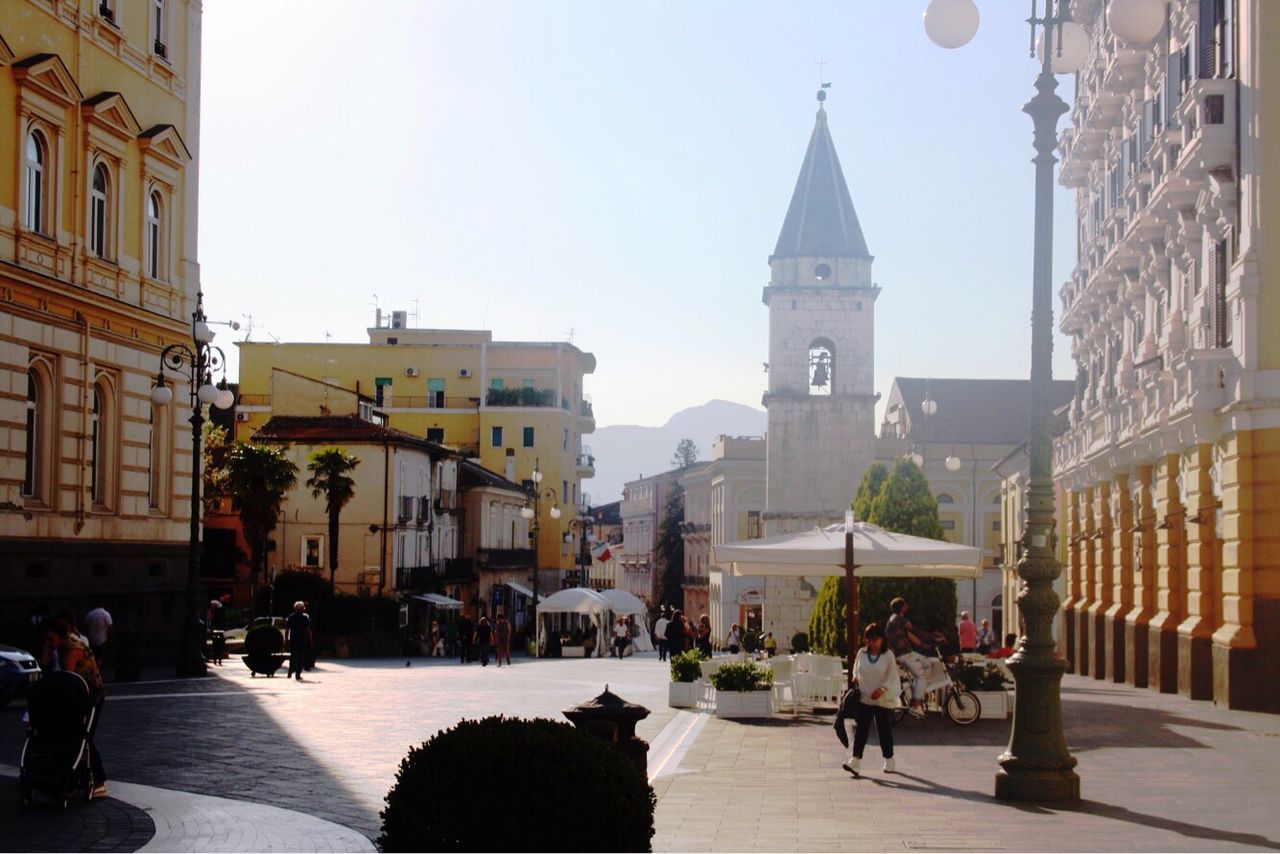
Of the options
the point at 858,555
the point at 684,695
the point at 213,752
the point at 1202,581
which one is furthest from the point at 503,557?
the point at 213,752

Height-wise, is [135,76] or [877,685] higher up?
[135,76]

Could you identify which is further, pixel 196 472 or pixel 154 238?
pixel 154 238

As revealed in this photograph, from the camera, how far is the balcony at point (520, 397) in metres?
94.3

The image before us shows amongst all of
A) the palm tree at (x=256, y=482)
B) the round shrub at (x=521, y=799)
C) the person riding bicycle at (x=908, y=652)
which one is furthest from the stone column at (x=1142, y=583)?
the palm tree at (x=256, y=482)

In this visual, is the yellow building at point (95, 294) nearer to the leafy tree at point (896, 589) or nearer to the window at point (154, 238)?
the window at point (154, 238)

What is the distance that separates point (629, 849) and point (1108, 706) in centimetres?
1815

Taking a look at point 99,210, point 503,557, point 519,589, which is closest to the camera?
point 99,210

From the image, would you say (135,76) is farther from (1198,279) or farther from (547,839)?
(547,839)

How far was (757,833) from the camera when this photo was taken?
11531 millimetres

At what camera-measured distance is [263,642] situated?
31.4m

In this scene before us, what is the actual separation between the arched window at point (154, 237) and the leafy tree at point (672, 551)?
3450 inches

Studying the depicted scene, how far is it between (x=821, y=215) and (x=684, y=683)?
164 ft

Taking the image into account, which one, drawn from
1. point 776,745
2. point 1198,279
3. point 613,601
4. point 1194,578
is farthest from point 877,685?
point 613,601

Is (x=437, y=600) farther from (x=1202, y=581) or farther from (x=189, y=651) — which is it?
(x=1202, y=581)
